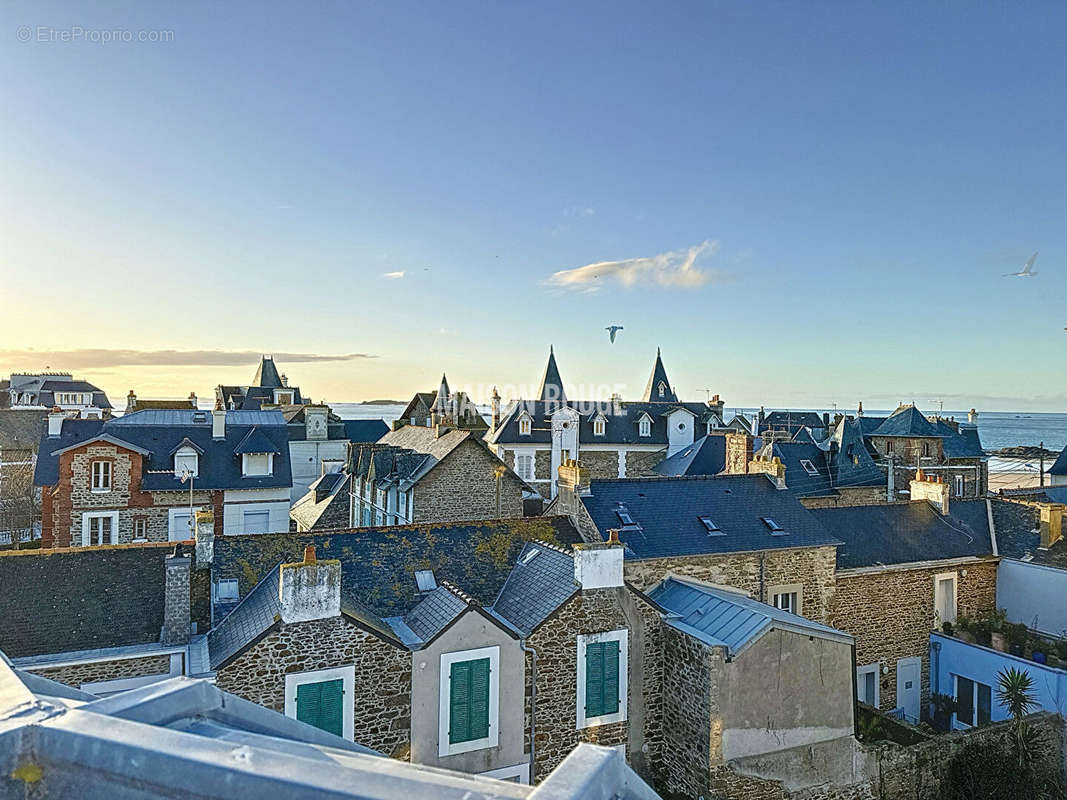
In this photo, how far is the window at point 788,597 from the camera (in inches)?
702

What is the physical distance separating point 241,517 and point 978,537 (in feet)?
81.0

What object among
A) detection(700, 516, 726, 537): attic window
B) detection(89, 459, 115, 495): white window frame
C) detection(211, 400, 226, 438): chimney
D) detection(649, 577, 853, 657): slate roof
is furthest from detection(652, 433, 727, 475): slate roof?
detection(89, 459, 115, 495): white window frame

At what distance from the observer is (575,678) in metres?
13.0

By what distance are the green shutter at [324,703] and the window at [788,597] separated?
11.0 meters

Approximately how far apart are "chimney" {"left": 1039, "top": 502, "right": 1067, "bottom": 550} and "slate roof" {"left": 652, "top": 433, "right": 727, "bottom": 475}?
15.8 m

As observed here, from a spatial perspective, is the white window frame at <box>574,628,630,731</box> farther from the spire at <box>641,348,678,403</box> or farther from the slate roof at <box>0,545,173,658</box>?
the spire at <box>641,348,678,403</box>

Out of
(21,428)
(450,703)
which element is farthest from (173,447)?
(21,428)

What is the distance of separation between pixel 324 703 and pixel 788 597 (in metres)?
11.9

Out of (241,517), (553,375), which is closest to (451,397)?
(553,375)

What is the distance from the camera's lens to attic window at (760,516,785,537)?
59.9 feet

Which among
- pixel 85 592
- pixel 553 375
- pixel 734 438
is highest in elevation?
pixel 553 375

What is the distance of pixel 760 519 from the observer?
731 inches

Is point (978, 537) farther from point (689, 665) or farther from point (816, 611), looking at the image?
point (689, 665)

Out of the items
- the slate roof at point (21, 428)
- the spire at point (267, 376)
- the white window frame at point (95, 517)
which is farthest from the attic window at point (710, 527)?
the spire at point (267, 376)
